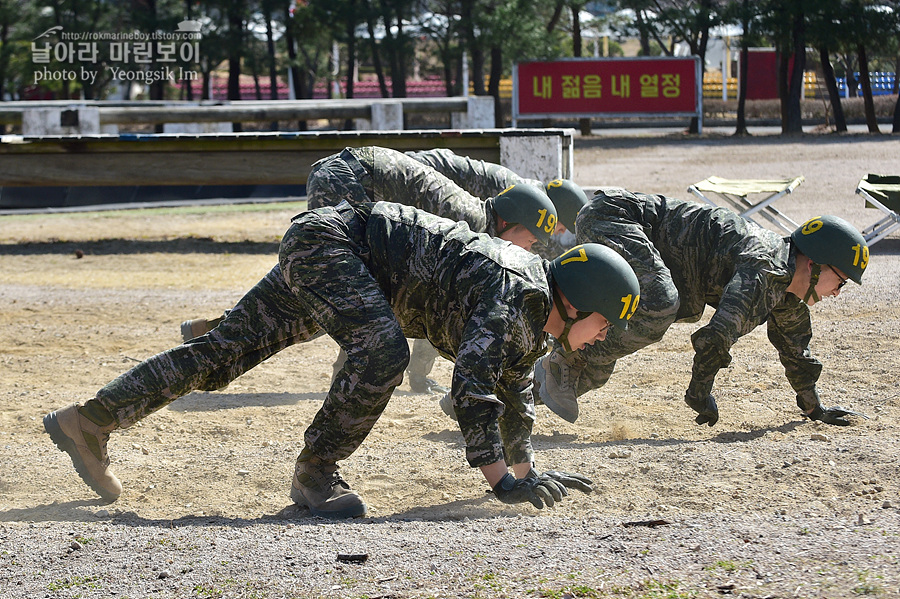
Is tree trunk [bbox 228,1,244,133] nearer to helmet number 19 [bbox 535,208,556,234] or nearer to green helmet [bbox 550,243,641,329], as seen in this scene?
helmet number 19 [bbox 535,208,556,234]

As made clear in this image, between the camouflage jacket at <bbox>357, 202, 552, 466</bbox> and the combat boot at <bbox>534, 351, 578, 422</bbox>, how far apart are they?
1.43m

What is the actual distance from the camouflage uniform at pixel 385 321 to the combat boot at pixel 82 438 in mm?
115

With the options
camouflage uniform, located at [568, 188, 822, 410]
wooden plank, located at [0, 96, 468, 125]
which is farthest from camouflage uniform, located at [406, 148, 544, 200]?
wooden plank, located at [0, 96, 468, 125]

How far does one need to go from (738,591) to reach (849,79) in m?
38.0

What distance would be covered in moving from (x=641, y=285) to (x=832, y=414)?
1219mm

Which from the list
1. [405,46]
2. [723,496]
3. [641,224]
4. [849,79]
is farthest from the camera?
[849,79]

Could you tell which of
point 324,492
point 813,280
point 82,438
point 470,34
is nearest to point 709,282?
point 813,280

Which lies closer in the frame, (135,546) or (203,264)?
(135,546)

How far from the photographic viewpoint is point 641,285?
5.23 meters

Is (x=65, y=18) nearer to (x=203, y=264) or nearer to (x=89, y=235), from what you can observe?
(x=89, y=235)

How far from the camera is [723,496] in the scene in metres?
4.04

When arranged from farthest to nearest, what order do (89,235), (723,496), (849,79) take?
(849,79)
(89,235)
(723,496)

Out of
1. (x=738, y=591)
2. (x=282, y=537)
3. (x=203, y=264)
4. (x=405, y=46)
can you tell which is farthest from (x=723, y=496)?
(x=405, y=46)

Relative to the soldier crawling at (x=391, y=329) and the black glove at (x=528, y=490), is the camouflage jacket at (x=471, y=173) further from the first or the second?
the black glove at (x=528, y=490)
